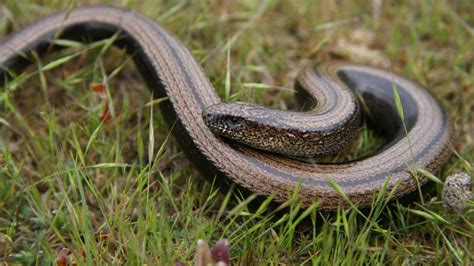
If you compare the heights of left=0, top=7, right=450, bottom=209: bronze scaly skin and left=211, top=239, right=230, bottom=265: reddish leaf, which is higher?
left=0, top=7, right=450, bottom=209: bronze scaly skin

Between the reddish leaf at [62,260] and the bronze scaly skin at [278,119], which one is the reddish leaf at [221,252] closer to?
the bronze scaly skin at [278,119]

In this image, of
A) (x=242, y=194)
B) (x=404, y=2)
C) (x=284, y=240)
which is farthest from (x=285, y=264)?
(x=404, y=2)

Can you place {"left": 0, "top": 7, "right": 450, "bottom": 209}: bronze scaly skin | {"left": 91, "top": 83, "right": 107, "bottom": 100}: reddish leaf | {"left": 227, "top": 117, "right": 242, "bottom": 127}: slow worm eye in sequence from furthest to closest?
{"left": 91, "top": 83, "right": 107, "bottom": 100}: reddish leaf → {"left": 227, "top": 117, "right": 242, "bottom": 127}: slow worm eye → {"left": 0, "top": 7, "right": 450, "bottom": 209}: bronze scaly skin

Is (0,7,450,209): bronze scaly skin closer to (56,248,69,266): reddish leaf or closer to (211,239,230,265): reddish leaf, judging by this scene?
(211,239,230,265): reddish leaf

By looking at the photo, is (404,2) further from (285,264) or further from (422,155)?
(285,264)

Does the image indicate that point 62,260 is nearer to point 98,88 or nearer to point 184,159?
point 184,159

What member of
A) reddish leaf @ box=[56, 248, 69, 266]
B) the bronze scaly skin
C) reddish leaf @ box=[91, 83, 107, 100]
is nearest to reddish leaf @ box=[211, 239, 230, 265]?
the bronze scaly skin

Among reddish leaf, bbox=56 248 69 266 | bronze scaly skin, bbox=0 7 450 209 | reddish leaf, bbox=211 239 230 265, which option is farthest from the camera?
bronze scaly skin, bbox=0 7 450 209
